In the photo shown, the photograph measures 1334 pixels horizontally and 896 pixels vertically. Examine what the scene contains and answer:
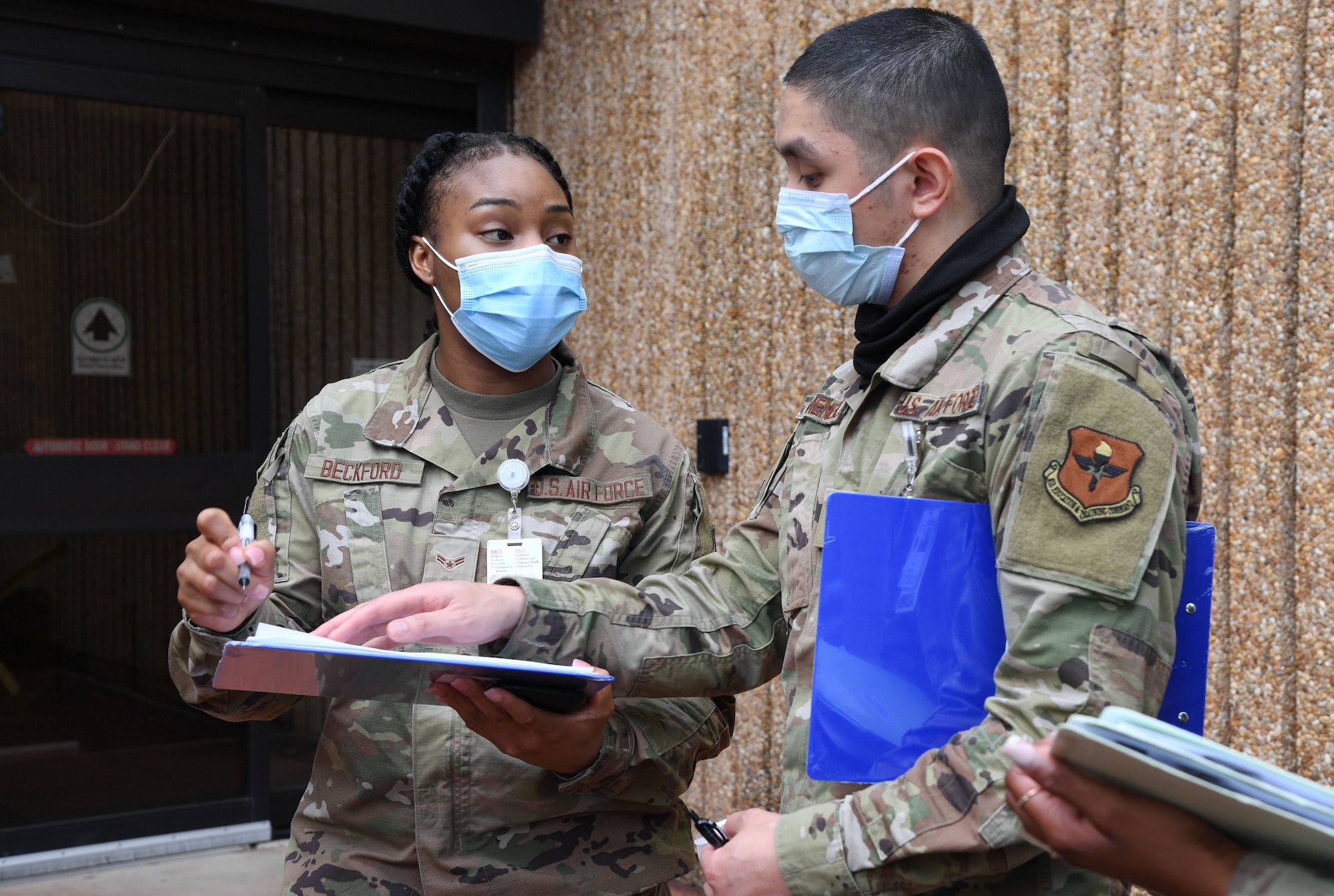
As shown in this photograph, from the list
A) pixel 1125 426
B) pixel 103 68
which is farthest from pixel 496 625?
pixel 103 68

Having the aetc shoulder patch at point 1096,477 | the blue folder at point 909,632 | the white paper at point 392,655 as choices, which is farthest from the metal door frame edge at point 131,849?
the aetc shoulder patch at point 1096,477

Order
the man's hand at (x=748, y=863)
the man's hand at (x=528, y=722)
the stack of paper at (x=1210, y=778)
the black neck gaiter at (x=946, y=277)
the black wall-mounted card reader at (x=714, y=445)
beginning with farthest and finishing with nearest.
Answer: the black wall-mounted card reader at (x=714, y=445), the man's hand at (x=528, y=722), the black neck gaiter at (x=946, y=277), the man's hand at (x=748, y=863), the stack of paper at (x=1210, y=778)

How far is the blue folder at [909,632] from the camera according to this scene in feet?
3.68

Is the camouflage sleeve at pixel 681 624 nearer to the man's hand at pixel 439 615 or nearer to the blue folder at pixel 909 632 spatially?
the man's hand at pixel 439 615

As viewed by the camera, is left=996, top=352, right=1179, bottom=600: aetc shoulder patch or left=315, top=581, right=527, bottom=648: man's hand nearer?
left=996, top=352, right=1179, bottom=600: aetc shoulder patch

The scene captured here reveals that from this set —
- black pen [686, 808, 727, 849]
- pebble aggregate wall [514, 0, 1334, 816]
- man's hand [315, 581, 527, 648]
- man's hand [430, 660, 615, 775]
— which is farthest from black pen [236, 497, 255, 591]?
pebble aggregate wall [514, 0, 1334, 816]

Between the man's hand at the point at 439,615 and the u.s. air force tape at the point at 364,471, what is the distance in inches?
13.2

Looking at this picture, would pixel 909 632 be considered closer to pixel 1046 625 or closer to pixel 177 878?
pixel 1046 625

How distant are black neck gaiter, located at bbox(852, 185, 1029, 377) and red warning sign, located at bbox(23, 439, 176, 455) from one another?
3.09 m

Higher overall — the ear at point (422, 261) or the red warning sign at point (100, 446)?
the ear at point (422, 261)

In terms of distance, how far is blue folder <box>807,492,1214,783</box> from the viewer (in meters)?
1.12

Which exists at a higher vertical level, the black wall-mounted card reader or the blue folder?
the black wall-mounted card reader

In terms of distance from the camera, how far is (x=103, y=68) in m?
3.58

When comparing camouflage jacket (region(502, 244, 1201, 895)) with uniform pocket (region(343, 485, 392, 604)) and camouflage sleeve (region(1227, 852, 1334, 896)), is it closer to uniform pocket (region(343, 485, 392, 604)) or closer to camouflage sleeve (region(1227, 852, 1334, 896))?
camouflage sleeve (region(1227, 852, 1334, 896))
